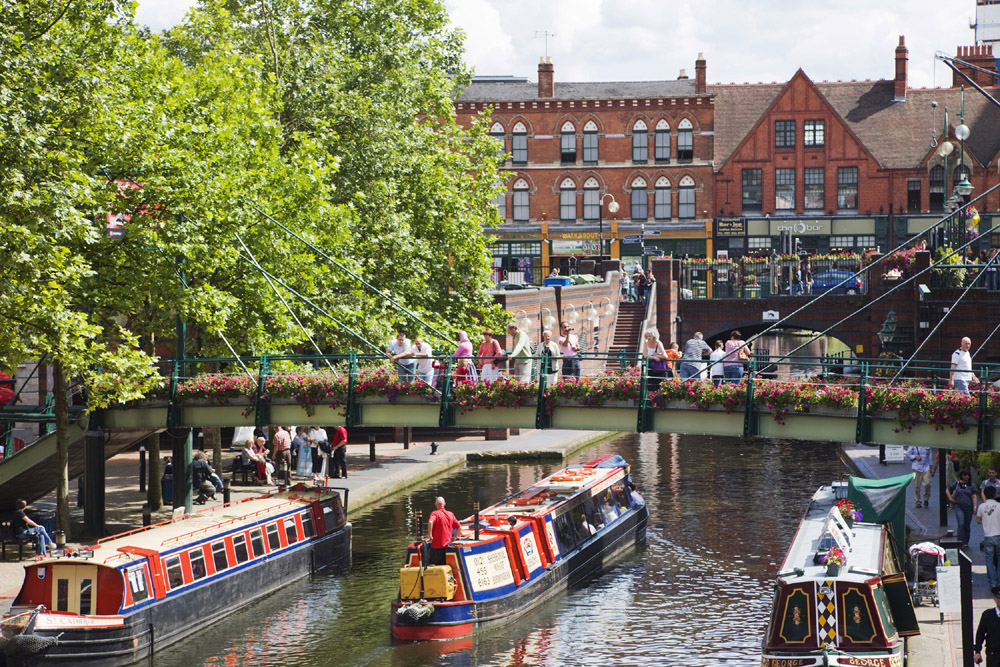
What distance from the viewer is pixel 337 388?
89.5 ft

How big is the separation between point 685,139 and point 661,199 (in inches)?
152

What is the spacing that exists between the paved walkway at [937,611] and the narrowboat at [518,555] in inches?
270

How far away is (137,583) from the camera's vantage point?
72.7ft

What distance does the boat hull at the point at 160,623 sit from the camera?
2064 centimetres

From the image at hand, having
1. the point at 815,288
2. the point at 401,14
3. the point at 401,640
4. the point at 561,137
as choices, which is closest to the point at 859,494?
the point at 401,640

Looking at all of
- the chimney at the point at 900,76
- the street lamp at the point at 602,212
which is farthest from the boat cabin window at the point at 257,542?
the chimney at the point at 900,76

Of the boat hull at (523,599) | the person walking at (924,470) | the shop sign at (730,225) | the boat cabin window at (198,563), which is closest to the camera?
the boat hull at (523,599)

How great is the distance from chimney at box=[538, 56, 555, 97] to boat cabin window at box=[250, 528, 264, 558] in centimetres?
5486

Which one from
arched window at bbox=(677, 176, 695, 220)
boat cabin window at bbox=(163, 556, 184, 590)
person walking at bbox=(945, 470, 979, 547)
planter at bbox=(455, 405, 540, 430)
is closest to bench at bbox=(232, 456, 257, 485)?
planter at bbox=(455, 405, 540, 430)

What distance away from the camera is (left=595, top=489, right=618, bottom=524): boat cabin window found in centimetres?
3003

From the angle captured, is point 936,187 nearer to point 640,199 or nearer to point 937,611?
point 640,199

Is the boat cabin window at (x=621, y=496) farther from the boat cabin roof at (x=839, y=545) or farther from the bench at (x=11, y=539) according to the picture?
the bench at (x=11, y=539)

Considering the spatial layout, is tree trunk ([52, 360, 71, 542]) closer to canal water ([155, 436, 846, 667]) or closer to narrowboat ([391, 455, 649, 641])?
canal water ([155, 436, 846, 667])

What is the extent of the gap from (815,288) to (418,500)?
2860 centimetres
